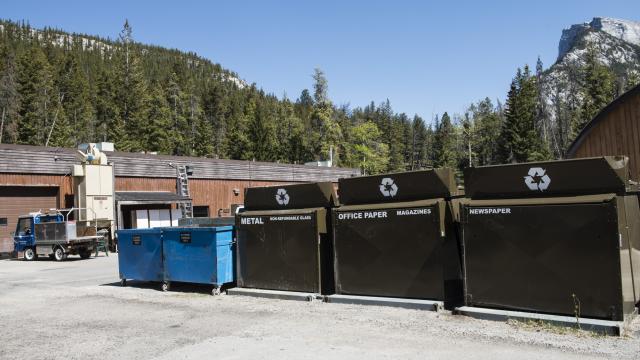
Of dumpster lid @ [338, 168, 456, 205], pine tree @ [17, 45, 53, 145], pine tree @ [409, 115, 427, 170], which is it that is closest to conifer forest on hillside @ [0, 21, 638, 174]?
pine tree @ [17, 45, 53, 145]

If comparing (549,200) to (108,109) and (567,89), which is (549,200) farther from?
(567,89)

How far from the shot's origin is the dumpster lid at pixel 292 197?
10320 millimetres

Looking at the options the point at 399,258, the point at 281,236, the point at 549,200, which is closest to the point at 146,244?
the point at 281,236

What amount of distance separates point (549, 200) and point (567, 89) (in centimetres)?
13182

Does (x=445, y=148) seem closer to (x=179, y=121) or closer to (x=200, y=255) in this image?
(x=179, y=121)

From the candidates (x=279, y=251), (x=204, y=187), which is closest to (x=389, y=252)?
(x=279, y=251)

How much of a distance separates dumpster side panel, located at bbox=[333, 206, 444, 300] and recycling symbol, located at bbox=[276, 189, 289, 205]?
128cm

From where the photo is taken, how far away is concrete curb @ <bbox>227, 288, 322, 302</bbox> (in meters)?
9.98

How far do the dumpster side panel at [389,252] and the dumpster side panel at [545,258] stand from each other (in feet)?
1.96

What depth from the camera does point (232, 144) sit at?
99938 mm

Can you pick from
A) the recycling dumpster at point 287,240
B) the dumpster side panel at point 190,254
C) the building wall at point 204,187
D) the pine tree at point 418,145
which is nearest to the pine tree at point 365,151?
the pine tree at point 418,145

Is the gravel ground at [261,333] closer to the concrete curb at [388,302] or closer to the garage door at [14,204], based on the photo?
the concrete curb at [388,302]

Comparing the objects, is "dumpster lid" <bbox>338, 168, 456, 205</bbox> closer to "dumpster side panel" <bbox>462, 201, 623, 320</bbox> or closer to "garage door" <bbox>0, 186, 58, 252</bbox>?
"dumpster side panel" <bbox>462, 201, 623, 320</bbox>

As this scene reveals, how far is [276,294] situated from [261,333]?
2668 millimetres
